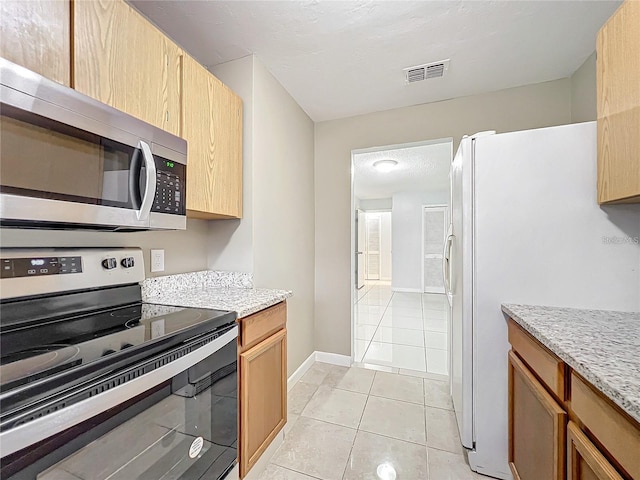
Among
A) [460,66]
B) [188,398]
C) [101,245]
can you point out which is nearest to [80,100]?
[101,245]

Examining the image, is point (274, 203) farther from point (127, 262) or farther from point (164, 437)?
point (164, 437)

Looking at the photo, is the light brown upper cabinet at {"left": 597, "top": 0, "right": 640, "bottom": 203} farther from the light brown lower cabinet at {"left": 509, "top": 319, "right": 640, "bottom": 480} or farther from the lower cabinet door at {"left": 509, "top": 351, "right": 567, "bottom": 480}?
the lower cabinet door at {"left": 509, "top": 351, "right": 567, "bottom": 480}

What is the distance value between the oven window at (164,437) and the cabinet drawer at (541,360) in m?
1.20

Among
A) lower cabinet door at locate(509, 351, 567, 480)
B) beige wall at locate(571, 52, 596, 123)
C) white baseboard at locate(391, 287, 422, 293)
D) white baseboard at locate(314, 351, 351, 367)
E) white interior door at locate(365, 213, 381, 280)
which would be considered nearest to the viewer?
lower cabinet door at locate(509, 351, 567, 480)

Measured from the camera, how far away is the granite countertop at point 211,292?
1374 mm

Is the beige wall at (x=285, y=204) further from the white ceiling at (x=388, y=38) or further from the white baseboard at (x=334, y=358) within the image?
the white ceiling at (x=388, y=38)

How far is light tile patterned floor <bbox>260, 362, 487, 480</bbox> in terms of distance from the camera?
4.95ft

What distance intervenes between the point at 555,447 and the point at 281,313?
4.08 ft

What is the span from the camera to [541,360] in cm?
106

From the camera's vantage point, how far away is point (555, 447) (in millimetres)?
939

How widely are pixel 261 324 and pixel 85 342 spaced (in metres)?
0.73

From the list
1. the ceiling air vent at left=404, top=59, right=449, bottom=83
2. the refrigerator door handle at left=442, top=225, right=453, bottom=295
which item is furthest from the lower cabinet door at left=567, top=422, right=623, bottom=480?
the ceiling air vent at left=404, top=59, right=449, bottom=83

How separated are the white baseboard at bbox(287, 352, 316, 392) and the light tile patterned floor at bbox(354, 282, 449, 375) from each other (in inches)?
18.8

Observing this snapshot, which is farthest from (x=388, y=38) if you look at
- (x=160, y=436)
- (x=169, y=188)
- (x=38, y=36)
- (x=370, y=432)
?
(x=370, y=432)
